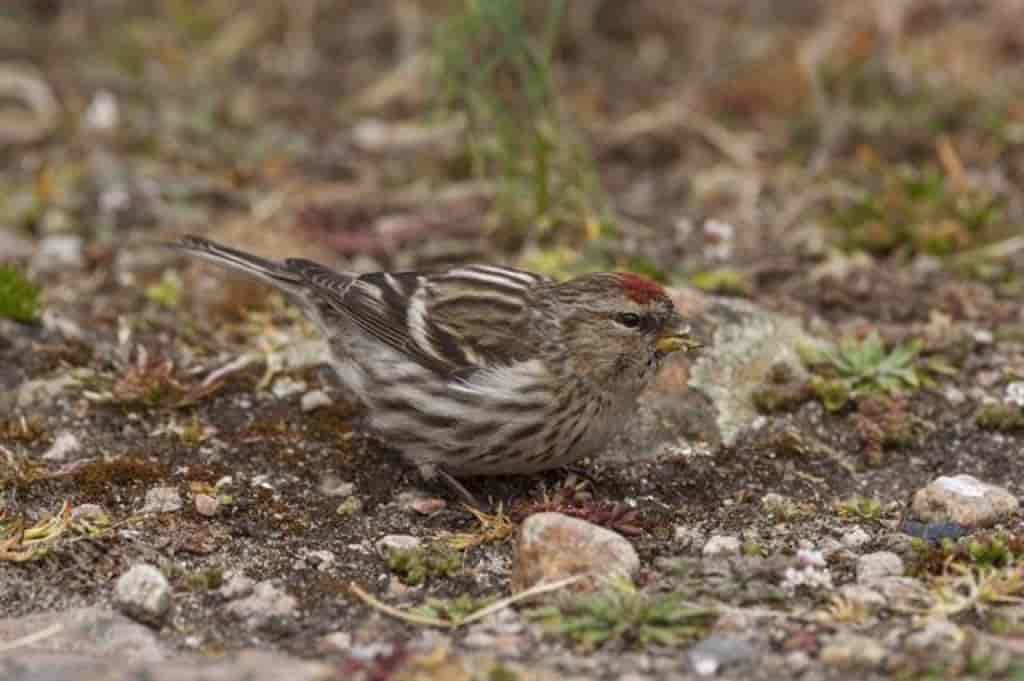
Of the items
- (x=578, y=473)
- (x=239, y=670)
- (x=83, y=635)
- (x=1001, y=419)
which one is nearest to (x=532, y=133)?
(x=578, y=473)

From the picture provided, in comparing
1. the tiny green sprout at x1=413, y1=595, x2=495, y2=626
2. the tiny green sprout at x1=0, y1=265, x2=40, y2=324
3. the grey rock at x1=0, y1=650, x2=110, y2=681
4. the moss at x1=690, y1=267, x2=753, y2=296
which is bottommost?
the grey rock at x1=0, y1=650, x2=110, y2=681

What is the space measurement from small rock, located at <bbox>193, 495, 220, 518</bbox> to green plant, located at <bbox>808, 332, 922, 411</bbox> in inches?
79.1

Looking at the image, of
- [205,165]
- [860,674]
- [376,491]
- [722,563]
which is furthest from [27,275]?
[860,674]

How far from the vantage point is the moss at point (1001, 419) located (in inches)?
200

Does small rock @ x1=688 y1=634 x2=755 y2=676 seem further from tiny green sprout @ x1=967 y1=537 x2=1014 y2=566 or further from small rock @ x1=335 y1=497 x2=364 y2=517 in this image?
small rock @ x1=335 y1=497 x2=364 y2=517

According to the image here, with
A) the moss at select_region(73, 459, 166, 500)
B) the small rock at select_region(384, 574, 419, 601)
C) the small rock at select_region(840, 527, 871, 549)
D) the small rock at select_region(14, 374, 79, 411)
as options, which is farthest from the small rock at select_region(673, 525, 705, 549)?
the small rock at select_region(14, 374, 79, 411)

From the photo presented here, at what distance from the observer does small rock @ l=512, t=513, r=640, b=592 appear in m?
3.87

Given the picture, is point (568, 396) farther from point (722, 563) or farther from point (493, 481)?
point (722, 563)

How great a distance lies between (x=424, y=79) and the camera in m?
7.99

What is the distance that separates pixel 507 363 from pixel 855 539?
1.13 metres

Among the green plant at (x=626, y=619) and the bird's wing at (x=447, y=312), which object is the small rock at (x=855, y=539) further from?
the bird's wing at (x=447, y=312)

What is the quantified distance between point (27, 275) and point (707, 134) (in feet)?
10.6

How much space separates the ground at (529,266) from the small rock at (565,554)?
116 mm

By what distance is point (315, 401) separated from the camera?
209 inches
